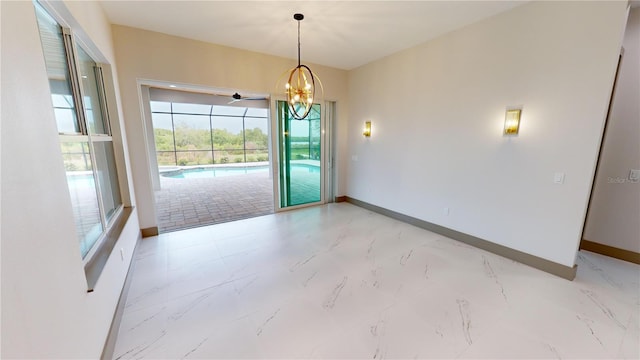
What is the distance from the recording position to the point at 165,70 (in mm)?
3533

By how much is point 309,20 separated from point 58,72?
2.56m

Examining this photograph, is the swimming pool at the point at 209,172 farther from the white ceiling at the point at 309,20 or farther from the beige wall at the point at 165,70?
the white ceiling at the point at 309,20

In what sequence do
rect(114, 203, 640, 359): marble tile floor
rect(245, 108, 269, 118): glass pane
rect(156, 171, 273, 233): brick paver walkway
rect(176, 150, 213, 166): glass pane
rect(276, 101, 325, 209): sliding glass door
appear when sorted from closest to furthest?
rect(114, 203, 640, 359): marble tile floor, rect(156, 171, 273, 233): brick paver walkway, rect(276, 101, 325, 209): sliding glass door, rect(176, 150, 213, 166): glass pane, rect(245, 108, 269, 118): glass pane

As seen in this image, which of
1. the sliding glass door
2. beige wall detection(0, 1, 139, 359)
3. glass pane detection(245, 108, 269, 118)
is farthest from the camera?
glass pane detection(245, 108, 269, 118)

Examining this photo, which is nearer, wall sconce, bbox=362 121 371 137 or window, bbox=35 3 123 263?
window, bbox=35 3 123 263

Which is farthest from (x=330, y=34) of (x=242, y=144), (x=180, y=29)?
(x=242, y=144)

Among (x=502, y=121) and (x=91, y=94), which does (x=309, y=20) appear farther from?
(x=502, y=121)

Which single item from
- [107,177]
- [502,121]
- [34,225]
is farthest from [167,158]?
[502,121]

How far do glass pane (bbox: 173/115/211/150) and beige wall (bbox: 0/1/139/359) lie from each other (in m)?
10.2

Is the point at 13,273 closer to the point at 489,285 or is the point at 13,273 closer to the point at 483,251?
the point at 489,285

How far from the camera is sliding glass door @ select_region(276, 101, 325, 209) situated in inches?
191

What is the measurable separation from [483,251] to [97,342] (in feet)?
13.4

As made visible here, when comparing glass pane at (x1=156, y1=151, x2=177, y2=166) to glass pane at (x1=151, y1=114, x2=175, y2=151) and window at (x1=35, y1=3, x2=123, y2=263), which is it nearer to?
glass pane at (x1=151, y1=114, x2=175, y2=151)

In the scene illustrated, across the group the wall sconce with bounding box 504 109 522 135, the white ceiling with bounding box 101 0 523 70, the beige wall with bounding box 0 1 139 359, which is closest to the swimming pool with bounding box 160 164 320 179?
the white ceiling with bounding box 101 0 523 70
